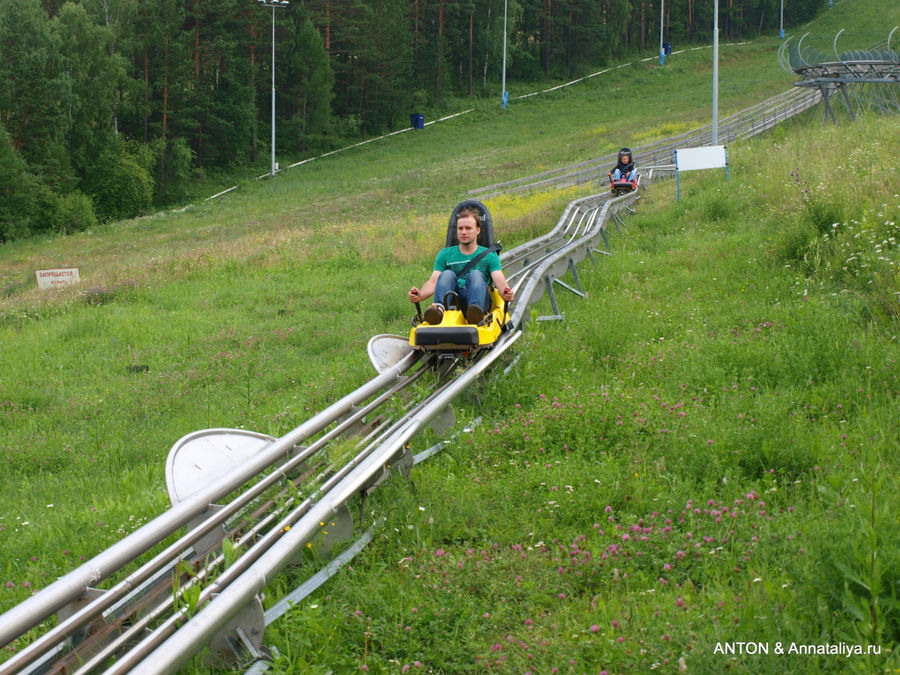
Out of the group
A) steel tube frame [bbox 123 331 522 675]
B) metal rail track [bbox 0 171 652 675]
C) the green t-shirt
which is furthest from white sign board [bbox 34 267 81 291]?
steel tube frame [bbox 123 331 522 675]

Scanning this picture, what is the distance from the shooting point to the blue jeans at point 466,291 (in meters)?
7.43

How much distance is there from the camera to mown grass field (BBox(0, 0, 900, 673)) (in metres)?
3.26

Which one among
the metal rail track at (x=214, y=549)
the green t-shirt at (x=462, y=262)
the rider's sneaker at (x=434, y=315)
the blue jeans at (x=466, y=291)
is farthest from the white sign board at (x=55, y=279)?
the metal rail track at (x=214, y=549)

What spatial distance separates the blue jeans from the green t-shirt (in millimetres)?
157

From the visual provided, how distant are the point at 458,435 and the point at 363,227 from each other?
16864 millimetres

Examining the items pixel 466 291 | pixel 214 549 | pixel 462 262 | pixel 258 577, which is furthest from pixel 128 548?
pixel 462 262

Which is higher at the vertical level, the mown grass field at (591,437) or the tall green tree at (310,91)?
the tall green tree at (310,91)

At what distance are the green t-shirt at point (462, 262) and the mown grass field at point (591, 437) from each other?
0.84 m

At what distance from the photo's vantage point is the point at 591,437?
5.33 metres

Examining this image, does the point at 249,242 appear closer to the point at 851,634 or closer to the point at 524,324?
the point at 524,324

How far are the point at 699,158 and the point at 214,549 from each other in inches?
654

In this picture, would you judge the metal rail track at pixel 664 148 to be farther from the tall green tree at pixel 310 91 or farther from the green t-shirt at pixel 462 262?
the tall green tree at pixel 310 91

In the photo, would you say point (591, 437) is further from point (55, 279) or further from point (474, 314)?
point (55, 279)

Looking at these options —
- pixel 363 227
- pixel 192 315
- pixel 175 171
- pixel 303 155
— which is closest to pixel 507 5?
pixel 303 155
